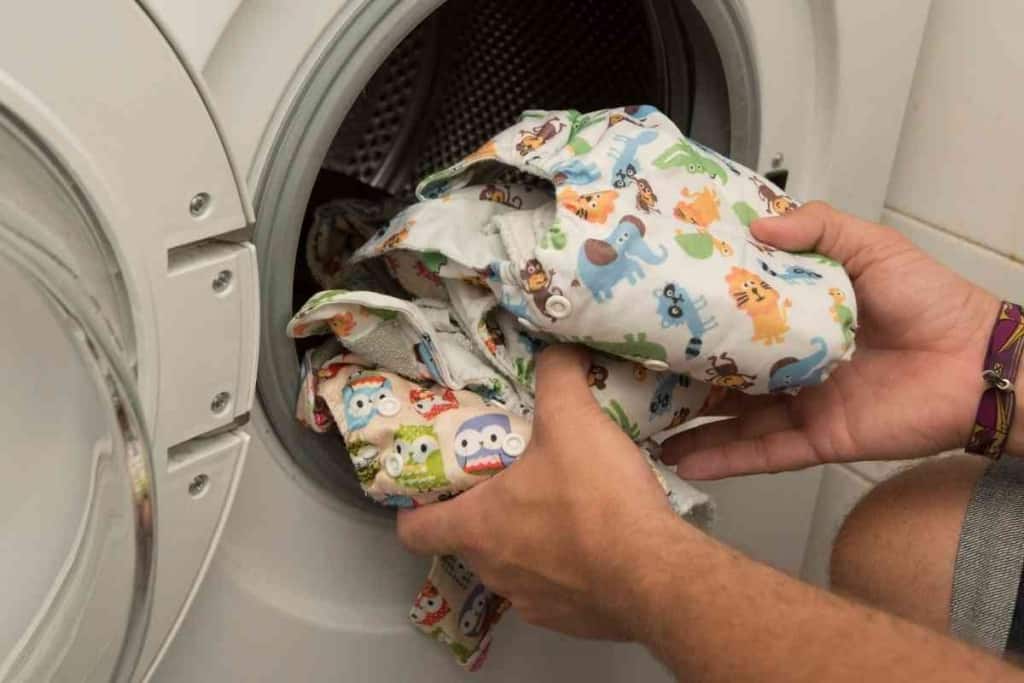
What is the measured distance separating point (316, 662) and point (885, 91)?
0.55m

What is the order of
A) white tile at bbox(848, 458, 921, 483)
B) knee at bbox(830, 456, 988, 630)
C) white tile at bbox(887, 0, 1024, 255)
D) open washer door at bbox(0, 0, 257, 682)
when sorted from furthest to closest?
white tile at bbox(848, 458, 921, 483) < white tile at bbox(887, 0, 1024, 255) < knee at bbox(830, 456, 988, 630) < open washer door at bbox(0, 0, 257, 682)

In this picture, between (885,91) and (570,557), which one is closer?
(570,557)

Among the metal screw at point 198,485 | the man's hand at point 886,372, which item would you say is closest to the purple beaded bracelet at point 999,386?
the man's hand at point 886,372

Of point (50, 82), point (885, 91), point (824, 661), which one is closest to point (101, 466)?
point (50, 82)

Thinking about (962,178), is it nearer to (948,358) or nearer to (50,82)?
(948,358)

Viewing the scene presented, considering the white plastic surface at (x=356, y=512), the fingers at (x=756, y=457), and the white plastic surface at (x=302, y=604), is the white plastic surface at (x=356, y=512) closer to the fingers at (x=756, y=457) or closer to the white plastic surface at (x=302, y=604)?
the white plastic surface at (x=302, y=604)

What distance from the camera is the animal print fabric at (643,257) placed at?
0.44 metres

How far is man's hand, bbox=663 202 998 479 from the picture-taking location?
554 mm

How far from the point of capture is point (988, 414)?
552 mm

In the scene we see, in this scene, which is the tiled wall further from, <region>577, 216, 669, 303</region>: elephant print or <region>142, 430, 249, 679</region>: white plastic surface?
<region>142, 430, 249, 679</region>: white plastic surface

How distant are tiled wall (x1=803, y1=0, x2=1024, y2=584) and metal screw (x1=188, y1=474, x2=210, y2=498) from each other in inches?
24.0

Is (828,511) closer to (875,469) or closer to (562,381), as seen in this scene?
(875,469)

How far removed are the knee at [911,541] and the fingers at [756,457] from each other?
75 millimetres

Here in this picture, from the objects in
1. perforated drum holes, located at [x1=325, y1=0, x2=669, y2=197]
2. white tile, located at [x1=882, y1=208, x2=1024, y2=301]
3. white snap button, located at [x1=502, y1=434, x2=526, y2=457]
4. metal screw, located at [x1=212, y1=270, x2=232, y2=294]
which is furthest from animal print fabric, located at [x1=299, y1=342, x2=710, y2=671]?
white tile, located at [x1=882, y1=208, x2=1024, y2=301]
